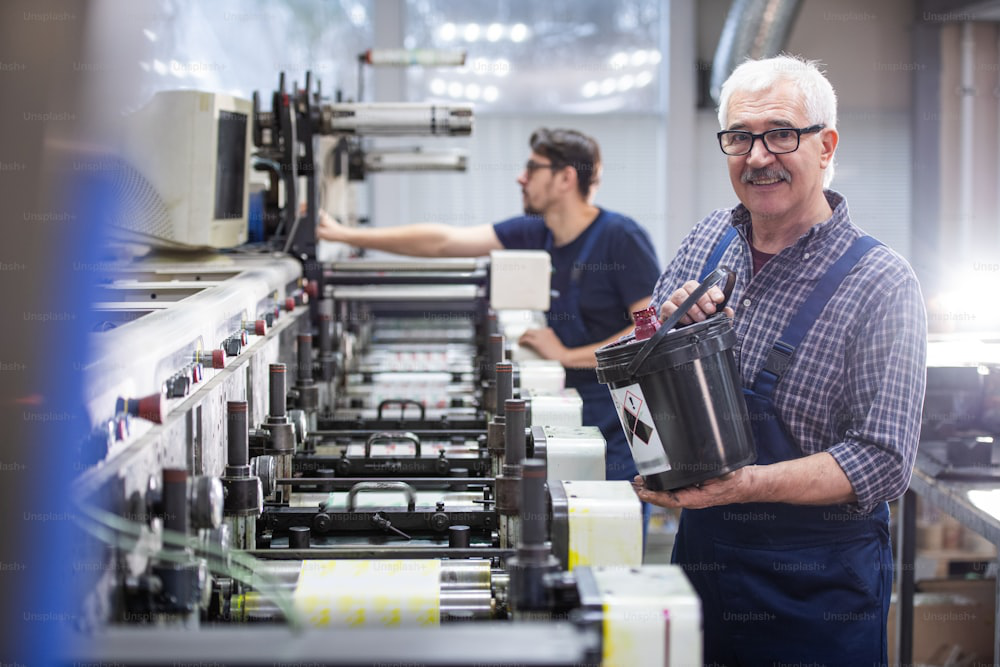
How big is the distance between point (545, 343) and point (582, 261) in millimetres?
276

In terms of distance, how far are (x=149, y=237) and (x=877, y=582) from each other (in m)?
1.84

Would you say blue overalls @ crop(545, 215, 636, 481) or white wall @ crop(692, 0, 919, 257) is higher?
white wall @ crop(692, 0, 919, 257)

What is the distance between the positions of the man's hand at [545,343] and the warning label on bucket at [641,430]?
1404mm

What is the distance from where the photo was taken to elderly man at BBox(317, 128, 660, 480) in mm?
2863

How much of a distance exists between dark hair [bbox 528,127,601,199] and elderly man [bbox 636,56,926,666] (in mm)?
1346

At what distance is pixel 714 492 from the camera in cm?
143

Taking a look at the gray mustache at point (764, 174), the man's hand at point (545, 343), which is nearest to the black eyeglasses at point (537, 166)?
the man's hand at point (545, 343)

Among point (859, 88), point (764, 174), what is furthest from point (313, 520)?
point (859, 88)

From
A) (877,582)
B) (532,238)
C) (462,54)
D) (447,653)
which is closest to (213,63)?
(462,54)

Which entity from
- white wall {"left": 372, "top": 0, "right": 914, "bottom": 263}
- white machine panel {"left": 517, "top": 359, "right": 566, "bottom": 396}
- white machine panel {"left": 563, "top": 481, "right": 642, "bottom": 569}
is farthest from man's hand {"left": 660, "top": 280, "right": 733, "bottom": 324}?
white wall {"left": 372, "top": 0, "right": 914, "bottom": 263}

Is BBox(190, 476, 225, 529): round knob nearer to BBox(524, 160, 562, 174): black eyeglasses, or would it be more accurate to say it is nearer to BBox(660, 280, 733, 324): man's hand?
BBox(660, 280, 733, 324): man's hand

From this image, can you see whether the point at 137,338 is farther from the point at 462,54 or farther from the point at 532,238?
the point at 462,54

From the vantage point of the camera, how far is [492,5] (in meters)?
6.49

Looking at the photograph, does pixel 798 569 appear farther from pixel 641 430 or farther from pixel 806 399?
pixel 641 430
